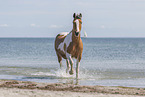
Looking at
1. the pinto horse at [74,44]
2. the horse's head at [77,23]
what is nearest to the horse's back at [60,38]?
the pinto horse at [74,44]

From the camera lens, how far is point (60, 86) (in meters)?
11.9

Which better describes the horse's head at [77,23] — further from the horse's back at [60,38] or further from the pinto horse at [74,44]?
the horse's back at [60,38]

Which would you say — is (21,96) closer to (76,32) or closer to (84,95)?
(84,95)

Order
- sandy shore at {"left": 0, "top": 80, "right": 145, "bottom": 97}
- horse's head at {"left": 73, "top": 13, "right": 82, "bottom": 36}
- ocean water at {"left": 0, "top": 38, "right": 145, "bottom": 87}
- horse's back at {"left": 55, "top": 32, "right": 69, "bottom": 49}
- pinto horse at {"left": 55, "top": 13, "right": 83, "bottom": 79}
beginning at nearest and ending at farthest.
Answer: sandy shore at {"left": 0, "top": 80, "right": 145, "bottom": 97}
horse's head at {"left": 73, "top": 13, "right": 82, "bottom": 36}
pinto horse at {"left": 55, "top": 13, "right": 83, "bottom": 79}
ocean water at {"left": 0, "top": 38, "right": 145, "bottom": 87}
horse's back at {"left": 55, "top": 32, "right": 69, "bottom": 49}

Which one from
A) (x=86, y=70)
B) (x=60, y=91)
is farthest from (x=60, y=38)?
(x=60, y=91)

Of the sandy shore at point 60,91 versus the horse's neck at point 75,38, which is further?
the horse's neck at point 75,38

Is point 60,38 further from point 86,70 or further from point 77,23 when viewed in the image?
point 86,70

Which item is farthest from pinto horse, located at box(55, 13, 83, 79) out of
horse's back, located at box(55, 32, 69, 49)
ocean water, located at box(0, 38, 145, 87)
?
ocean water, located at box(0, 38, 145, 87)

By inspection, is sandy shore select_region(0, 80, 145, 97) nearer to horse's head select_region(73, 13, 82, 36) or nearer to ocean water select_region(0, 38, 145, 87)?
ocean water select_region(0, 38, 145, 87)

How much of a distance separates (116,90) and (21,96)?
3.70m

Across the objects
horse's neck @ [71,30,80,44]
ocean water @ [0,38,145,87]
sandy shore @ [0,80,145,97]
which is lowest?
ocean water @ [0,38,145,87]

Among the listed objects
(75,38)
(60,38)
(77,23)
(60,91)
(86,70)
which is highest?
(77,23)

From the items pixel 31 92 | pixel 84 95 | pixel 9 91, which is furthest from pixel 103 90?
pixel 9 91

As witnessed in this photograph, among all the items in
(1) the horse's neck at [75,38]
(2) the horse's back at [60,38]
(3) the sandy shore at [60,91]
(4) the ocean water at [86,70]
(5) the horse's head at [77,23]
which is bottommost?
(4) the ocean water at [86,70]
